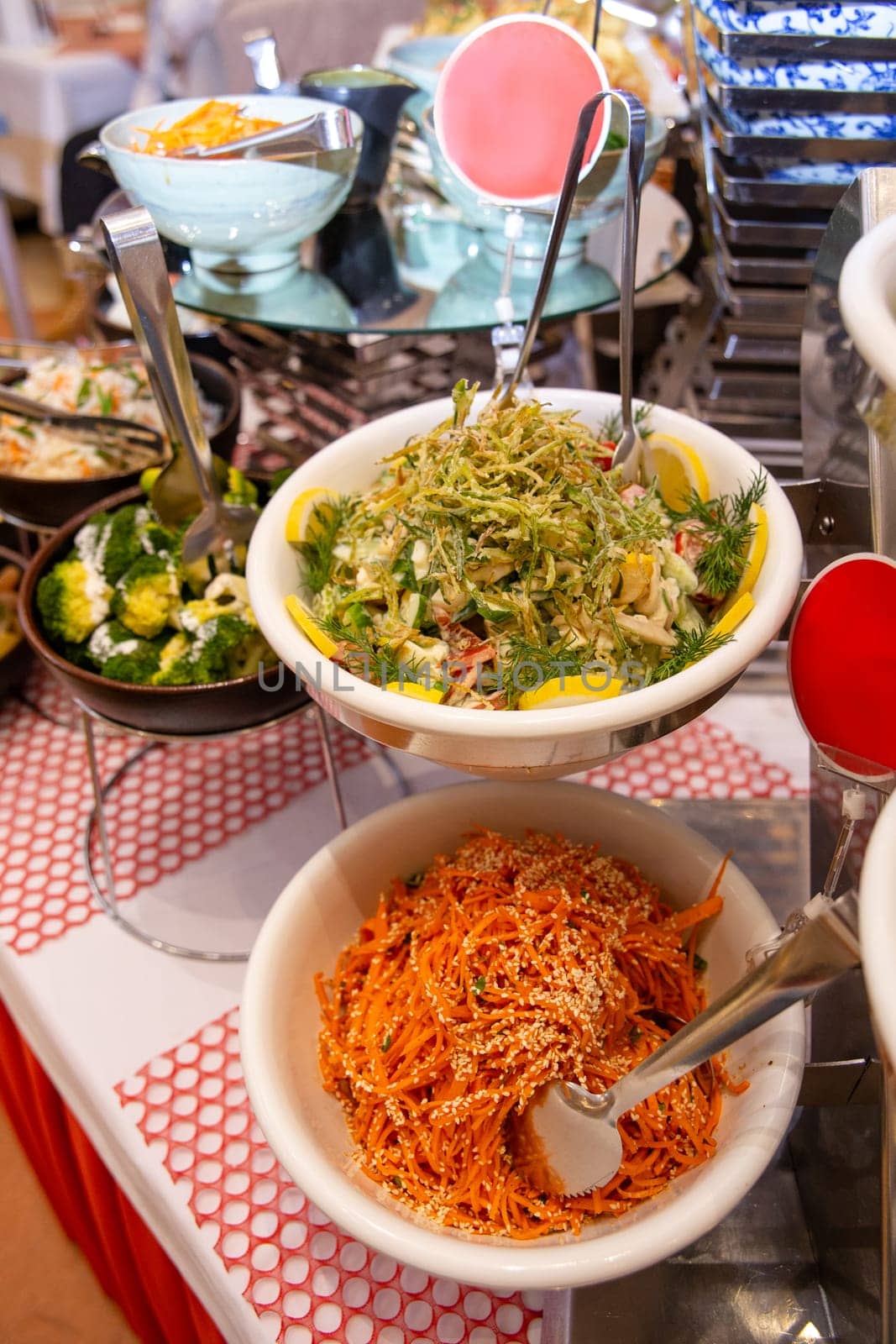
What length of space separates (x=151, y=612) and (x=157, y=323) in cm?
27

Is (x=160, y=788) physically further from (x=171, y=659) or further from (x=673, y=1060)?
(x=673, y=1060)

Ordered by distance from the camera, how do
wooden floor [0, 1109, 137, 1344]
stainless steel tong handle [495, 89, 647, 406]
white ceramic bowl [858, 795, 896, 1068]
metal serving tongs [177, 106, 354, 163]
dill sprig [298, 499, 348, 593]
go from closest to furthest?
white ceramic bowl [858, 795, 896, 1068] → stainless steel tong handle [495, 89, 647, 406] → dill sprig [298, 499, 348, 593] → metal serving tongs [177, 106, 354, 163] → wooden floor [0, 1109, 137, 1344]

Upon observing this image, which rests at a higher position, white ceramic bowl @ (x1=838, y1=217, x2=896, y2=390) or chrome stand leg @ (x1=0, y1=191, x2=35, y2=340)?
white ceramic bowl @ (x1=838, y1=217, x2=896, y2=390)

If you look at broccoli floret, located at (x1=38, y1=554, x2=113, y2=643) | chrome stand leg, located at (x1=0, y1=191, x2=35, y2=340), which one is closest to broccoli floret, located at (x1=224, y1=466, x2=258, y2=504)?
broccoli floret, located at (x1=38, y1=554, x2=113, y2=643)

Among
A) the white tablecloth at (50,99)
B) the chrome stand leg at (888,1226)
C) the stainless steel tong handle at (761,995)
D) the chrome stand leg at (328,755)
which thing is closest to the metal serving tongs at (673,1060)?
the stainless steel tong handle at (761,995)

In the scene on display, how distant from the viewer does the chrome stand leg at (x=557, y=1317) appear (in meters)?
0.62

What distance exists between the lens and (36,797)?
106 cm

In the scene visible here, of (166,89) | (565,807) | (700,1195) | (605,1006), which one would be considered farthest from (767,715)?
(166,89)

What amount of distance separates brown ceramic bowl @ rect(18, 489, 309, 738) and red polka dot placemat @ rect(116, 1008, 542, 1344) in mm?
312

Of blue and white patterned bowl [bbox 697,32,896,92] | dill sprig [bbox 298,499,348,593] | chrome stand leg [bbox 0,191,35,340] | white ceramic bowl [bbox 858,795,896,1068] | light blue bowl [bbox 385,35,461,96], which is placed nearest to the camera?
white ceramic bowl [bbox 858,795,896,1068]

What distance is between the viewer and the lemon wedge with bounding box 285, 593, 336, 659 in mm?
602

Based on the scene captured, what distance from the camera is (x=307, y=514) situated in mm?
721

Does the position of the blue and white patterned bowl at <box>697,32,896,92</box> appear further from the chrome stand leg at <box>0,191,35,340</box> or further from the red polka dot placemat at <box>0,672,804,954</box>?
the chrome stand leg at <box>0,191,35,340</box>

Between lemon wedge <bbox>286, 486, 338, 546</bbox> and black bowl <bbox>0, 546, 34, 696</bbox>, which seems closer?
lemon wedge <bbox>286, 486, 338, 546</bbox>
